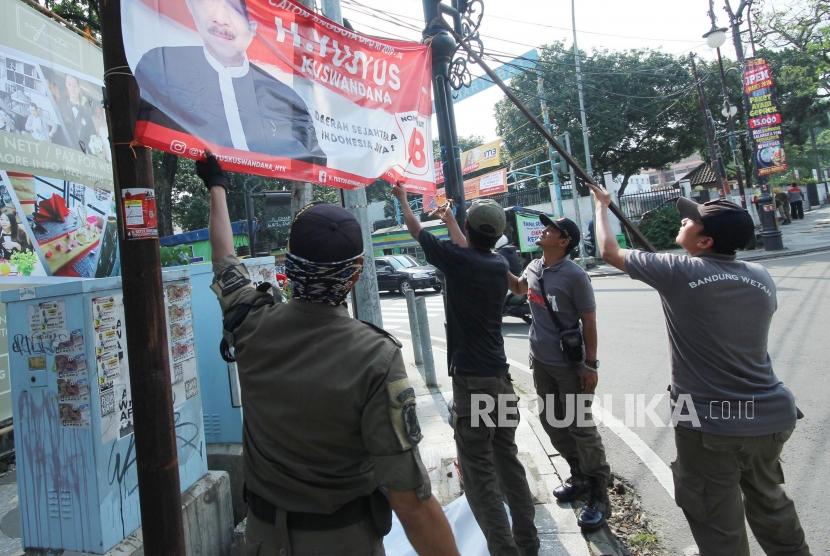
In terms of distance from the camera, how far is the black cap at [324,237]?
1500 mm

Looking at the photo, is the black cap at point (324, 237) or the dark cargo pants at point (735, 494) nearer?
the black cap at point (324, 237)

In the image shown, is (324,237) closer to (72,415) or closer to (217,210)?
(217,210)

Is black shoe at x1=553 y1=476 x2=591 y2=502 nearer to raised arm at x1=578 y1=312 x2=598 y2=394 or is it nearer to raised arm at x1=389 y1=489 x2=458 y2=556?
raised arm at x1=578 y1=312 x2=598 y2=394

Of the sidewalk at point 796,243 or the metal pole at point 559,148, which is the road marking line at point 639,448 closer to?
the metal pole at point 559,148

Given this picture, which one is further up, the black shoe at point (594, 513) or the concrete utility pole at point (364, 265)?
the concrete utility pole at point (364, 265)

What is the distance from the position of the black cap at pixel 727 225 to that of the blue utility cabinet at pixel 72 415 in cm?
286

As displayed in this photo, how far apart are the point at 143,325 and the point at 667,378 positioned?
562cm

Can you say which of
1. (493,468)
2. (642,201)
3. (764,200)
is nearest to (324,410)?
(493,468)

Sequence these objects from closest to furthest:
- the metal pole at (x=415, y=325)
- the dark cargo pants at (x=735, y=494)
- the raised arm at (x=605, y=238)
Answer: the dark cargo pants at (x=735, y=494) → the raised arm at (x=605, y=238) → the metal pole at (x=415, y=325)

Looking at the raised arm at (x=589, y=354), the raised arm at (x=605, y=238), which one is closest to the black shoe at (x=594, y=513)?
the raised arm at (x=589, y=354)

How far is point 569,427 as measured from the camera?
3373 millimetres

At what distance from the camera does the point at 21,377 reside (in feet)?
8.41

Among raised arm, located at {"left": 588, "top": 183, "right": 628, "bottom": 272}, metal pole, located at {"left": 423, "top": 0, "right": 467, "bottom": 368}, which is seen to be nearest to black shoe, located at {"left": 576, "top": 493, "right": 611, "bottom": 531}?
raised arm, located at {"left": 588, "top": 183, "right": 628, "bottom": 272}

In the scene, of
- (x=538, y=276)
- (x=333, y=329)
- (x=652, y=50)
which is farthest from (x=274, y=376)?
(x=652, y=50)
